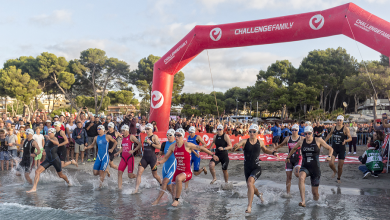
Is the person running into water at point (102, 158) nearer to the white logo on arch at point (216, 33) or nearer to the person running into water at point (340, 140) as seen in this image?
the white logo on arch at point (216, 33)

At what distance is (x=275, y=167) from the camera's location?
11.3m

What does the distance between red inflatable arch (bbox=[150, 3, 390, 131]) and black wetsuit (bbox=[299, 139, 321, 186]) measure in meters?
5.15

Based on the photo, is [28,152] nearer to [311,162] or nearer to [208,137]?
[311,162]

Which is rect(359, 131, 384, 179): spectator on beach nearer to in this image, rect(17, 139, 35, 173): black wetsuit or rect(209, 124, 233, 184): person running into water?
rect(209, 124, 233, 184): person running into water

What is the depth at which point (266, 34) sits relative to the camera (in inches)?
430

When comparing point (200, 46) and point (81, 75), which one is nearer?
point (200, 46)

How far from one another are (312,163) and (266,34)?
611cm

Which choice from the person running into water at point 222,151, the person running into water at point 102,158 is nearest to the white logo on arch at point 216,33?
the person running into water at point 222,151

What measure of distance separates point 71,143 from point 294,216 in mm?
10638

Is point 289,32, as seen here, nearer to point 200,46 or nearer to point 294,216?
point 200,46

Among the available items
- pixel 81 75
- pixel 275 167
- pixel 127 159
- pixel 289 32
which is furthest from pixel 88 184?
pixel 81 75

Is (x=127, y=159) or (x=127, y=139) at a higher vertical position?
(x=127, y=139)

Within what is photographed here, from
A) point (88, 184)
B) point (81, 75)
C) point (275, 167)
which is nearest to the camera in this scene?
point (88, 184)

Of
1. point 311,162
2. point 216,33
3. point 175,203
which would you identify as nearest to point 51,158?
point 175,203
